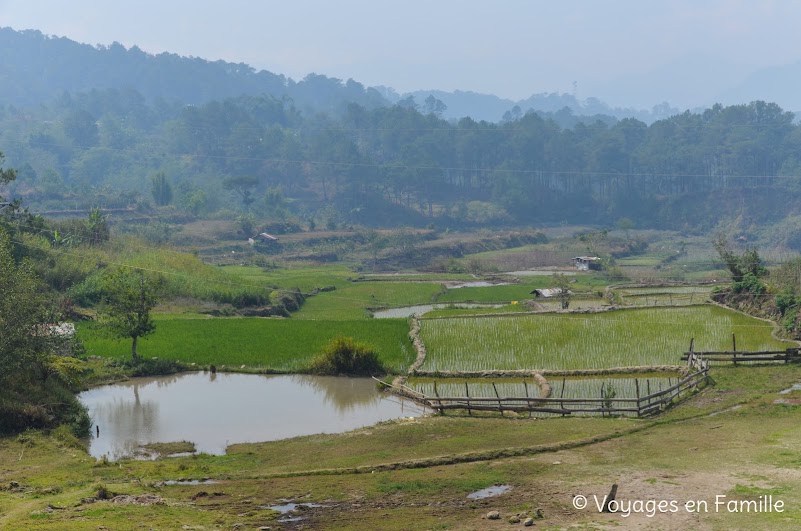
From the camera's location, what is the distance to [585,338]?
31.9m

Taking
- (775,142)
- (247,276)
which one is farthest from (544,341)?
(775,142)

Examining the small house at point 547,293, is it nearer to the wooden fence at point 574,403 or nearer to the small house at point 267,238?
the wooden fence at point 574,403

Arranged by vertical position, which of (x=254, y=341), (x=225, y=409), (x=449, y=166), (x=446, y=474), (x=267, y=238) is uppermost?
(x=449, y=166)

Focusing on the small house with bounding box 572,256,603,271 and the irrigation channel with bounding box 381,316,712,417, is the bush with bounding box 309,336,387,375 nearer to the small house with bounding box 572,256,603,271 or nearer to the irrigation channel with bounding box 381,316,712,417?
the irrigation channel with bounding box 381,316,712,417

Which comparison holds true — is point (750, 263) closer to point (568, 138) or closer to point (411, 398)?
point (411, 398)

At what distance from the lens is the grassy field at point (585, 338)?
95.2 ft

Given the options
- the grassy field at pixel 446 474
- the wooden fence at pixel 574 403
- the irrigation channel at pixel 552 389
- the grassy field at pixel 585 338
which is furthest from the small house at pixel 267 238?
the grassy field at pixel 446 474

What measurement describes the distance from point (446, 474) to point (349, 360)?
38.4ft

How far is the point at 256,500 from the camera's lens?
50.6ft

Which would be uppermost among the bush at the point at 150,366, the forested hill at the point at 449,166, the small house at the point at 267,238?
the forested hill at the point at 449,166

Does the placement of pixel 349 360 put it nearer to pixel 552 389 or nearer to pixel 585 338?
pixel 552 389

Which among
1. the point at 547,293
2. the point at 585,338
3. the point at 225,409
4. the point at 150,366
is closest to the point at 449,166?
the point at 547,293

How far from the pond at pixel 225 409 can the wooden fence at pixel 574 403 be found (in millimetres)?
1273

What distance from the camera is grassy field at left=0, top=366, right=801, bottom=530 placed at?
45.5 feet
